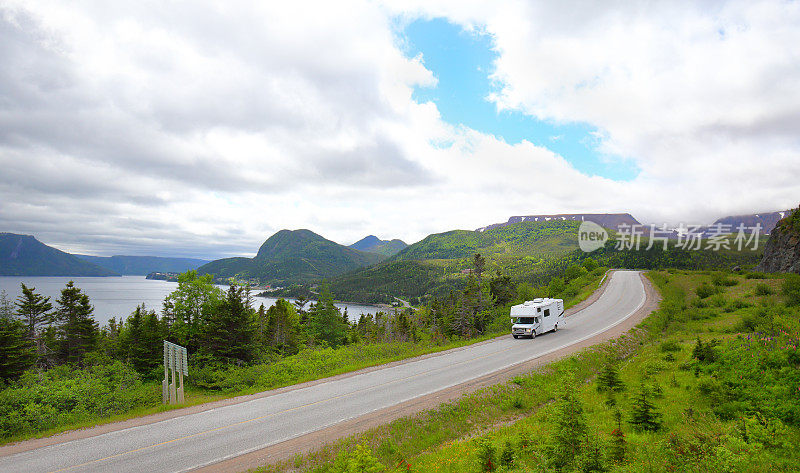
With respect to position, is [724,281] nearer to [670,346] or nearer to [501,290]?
[501,290]

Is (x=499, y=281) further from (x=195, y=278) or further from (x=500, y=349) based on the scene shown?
(x=195, y=278)

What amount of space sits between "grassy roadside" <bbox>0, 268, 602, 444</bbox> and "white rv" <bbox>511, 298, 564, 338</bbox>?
3.13 metres

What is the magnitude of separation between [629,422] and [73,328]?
59.4 m

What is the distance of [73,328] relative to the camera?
43062 mm

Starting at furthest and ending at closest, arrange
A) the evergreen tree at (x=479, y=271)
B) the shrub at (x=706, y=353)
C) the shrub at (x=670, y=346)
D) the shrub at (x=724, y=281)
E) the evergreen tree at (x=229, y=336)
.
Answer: the evergreen tree at (x=479, y=271) → the shrub at (x=724, y=281) → the evergreen tree at (x=229, y=336) → the shrub at (x=670, y=346) → the shrub at (x=706, y=353)

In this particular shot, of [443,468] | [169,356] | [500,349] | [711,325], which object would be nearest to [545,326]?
[500,349]

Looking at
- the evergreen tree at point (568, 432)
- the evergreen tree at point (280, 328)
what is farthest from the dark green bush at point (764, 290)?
→ the evergreen tree at point (280, 328)

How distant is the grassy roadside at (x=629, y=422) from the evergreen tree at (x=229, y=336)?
82.3ft

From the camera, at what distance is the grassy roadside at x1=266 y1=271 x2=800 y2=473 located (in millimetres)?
6742

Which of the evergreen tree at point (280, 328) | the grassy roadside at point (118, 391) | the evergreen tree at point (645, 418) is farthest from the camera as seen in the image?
the evergreen tree at point (280, 328)

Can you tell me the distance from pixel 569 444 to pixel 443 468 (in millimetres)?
3860

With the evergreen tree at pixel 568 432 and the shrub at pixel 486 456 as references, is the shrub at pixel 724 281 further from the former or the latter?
the shrub at pixel 486 456

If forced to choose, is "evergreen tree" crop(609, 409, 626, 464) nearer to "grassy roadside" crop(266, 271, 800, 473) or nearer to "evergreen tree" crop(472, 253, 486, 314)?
"grassy roadside" crop(266, 271, 800, 473)

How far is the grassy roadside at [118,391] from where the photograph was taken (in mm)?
13609
